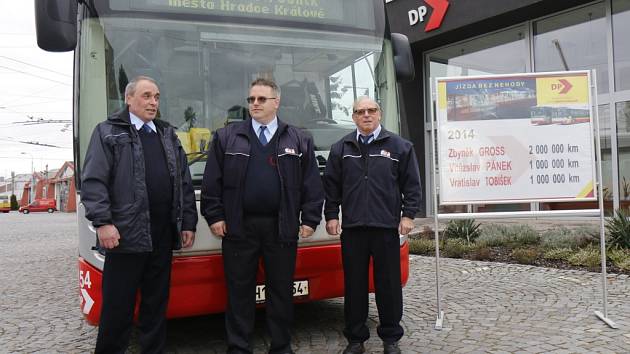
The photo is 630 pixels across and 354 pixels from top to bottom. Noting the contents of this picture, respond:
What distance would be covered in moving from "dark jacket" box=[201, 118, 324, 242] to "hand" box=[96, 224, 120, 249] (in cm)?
56

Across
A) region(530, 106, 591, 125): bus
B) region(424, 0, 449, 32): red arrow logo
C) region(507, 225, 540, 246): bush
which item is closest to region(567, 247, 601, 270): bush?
region(507, 225, 540, 246): bush

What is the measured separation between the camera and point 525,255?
7.14 m

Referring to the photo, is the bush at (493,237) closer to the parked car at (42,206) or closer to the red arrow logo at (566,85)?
the red arrow logo at (566,85)

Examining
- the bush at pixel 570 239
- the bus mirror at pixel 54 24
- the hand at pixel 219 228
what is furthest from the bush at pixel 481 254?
the bus mirror at pixel 54 24

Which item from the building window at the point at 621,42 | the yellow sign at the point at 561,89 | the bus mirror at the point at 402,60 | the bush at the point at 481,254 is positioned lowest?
the bush at the point at 481,254

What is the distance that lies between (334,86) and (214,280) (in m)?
1.75

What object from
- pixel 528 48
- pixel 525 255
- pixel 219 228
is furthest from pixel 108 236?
pixel 528 48

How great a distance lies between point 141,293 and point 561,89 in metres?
3.65

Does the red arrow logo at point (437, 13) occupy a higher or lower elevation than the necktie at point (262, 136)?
higher

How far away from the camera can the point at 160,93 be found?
11.9ft

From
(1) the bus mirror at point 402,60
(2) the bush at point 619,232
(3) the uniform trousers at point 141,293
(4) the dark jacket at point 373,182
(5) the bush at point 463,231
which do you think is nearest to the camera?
(3) the uniform trousers at point 141,293

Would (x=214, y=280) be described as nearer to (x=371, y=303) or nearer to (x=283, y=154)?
(x=283, y=154)

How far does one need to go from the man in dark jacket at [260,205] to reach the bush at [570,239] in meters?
5.39

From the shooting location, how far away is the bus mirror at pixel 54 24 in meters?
3.29
